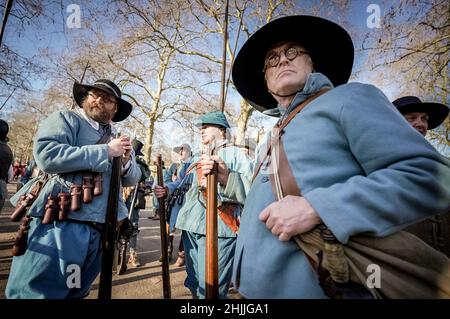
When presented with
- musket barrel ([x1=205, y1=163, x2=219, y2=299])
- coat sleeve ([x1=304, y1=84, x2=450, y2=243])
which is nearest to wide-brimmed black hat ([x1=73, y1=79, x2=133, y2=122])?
musket barrel ([x1=205, y1=163, x2=219, y2=299])

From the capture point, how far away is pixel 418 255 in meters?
0.91

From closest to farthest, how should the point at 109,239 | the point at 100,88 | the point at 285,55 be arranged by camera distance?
the point at 285,55, the point at 109,239, the point at 100,88

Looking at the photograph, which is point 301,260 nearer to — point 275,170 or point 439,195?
point 275,170

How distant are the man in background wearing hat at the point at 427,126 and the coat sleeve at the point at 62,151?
331 centimetres

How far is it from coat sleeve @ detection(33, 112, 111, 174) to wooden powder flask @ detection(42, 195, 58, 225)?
261 millimetres

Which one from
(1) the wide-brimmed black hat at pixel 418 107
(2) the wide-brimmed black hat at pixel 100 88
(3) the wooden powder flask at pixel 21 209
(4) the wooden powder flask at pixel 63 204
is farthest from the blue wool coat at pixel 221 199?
(1) the wide-brimmed black hat at pixel 418 107

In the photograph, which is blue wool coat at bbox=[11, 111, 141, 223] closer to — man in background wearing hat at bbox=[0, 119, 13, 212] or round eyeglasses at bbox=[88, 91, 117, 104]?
round eyeglasses at bbox=[88, 91, 117, 104]

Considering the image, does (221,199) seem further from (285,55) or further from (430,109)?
(430,109)

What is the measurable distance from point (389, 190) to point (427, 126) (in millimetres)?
3183

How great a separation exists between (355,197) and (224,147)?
8.01 ft

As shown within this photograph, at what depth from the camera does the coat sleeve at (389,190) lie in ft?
2.89

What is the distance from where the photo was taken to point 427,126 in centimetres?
309

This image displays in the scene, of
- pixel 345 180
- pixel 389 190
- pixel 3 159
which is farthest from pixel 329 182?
pixel 3 159
